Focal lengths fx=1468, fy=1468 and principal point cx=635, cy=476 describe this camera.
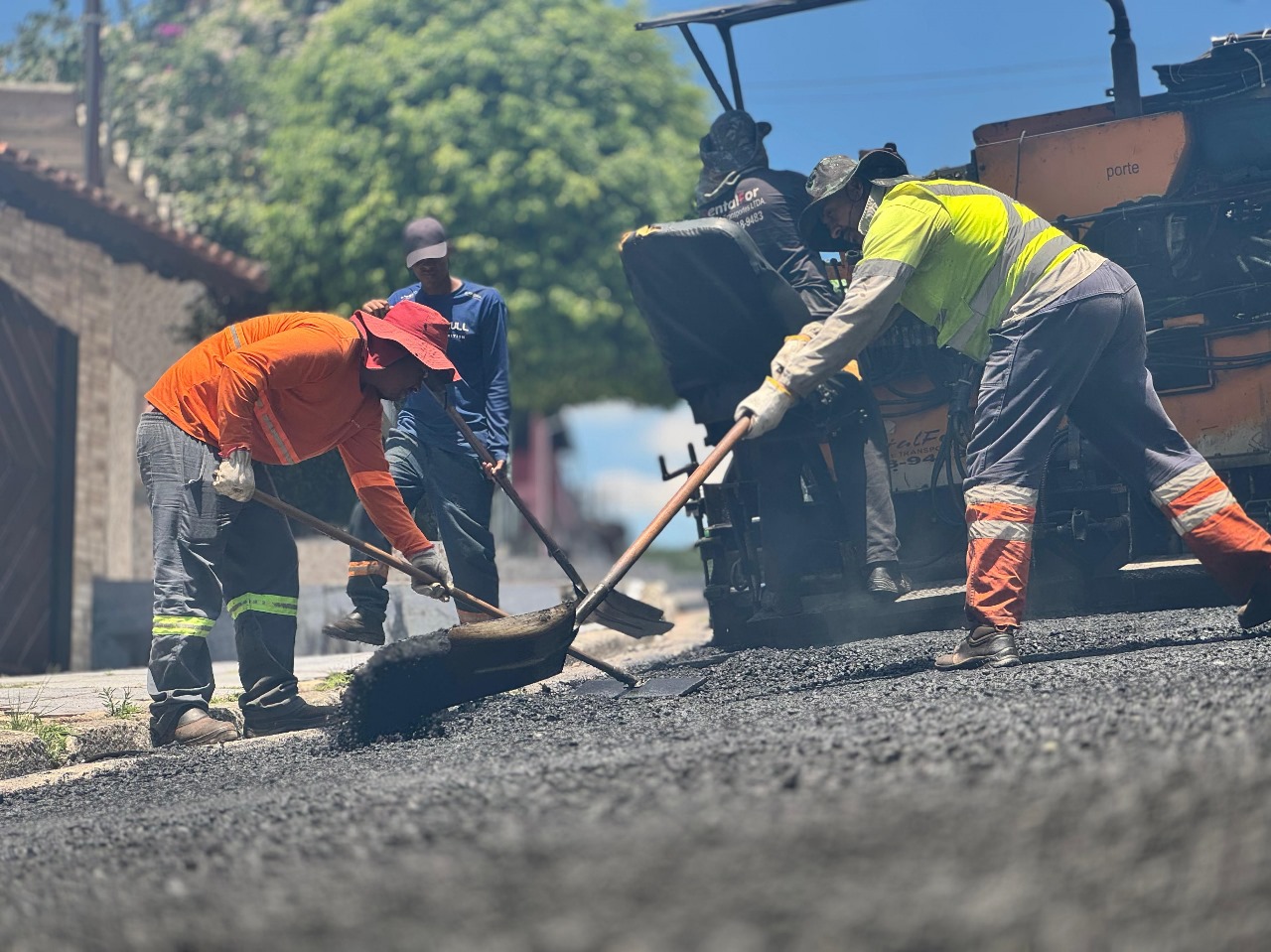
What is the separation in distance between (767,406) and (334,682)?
2.38m

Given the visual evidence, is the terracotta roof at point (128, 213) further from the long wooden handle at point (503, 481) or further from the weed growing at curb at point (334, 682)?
the long wooden handle at point (503, 481)

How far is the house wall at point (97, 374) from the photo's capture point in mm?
11844

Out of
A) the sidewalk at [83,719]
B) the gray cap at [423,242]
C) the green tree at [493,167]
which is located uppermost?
the green tree at [493,167]

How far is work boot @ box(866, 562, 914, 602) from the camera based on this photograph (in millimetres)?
5852

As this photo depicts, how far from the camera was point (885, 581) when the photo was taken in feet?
19.2

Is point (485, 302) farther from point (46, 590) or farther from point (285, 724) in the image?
point (46, 590)

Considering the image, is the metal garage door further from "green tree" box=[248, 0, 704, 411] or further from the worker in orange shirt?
the worker in orange shirt

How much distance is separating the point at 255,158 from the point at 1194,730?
63.6 feet

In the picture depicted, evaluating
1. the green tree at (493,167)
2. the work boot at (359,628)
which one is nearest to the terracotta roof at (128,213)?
the green tree at (493,167)

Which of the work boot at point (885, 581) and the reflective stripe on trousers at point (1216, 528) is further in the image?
the work boot at point (885, 581)

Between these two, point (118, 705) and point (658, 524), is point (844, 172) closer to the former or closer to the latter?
point (658, 524)

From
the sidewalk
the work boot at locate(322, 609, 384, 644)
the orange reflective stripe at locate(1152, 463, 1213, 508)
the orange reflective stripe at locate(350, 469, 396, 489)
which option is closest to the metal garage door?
the sidewalk

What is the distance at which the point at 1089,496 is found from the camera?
5.80 meters

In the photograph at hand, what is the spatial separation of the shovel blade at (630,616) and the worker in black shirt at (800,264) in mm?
896
